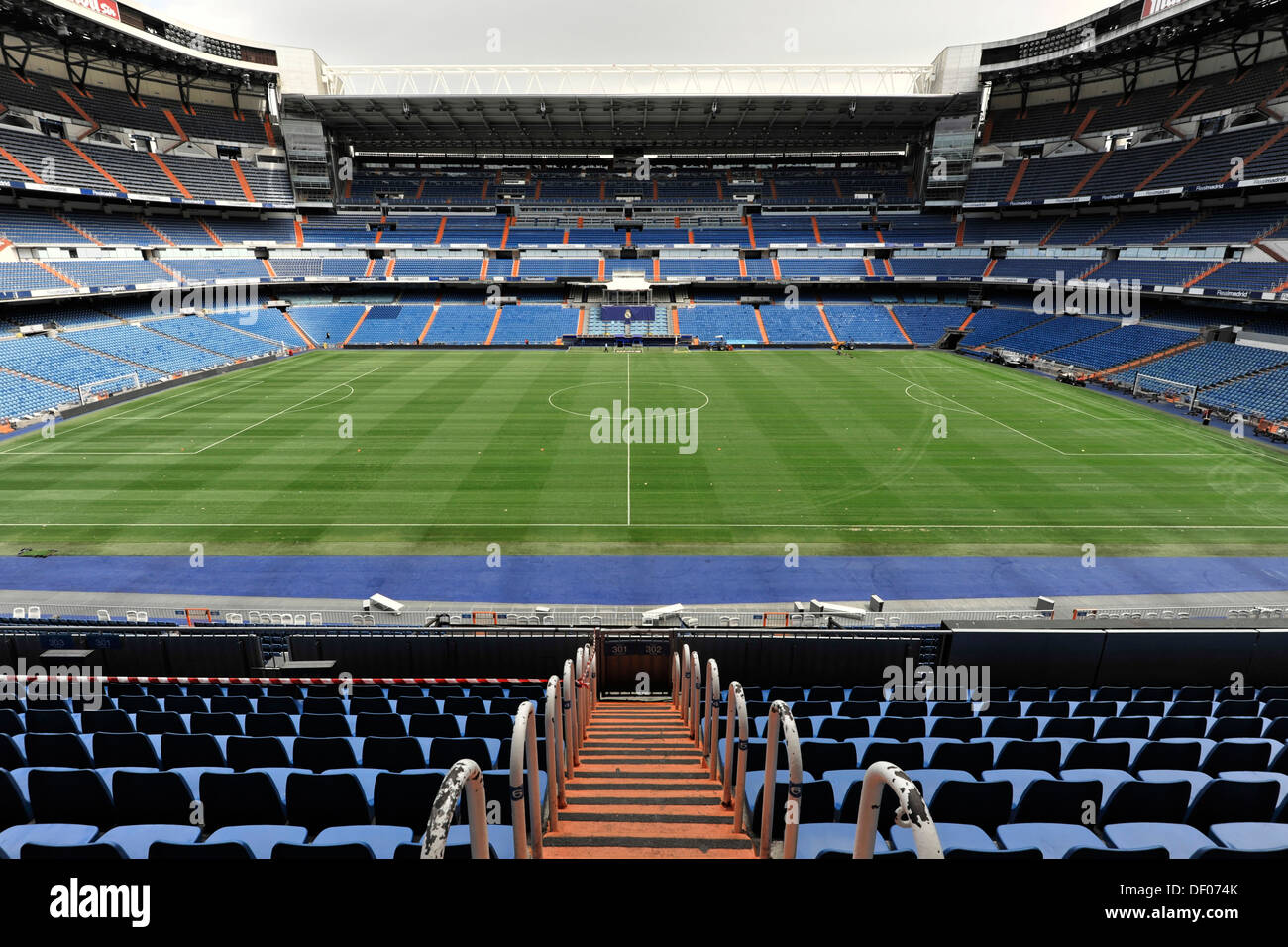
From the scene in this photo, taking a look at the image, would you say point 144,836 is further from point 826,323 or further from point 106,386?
point 826,323

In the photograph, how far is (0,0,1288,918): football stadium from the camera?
5.91m

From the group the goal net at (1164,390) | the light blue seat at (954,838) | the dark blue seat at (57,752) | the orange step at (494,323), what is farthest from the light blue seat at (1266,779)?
the orange step at (494,323)

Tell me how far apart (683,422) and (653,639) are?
79.6ft

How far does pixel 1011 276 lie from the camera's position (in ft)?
219

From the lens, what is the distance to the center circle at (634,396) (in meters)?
39.8

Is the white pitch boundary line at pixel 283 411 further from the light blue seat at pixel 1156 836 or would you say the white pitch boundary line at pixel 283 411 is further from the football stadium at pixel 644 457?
the light blue seat at pixel 1156 836

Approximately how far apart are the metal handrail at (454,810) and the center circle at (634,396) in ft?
113

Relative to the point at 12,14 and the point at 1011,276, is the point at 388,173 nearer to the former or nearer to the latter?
the point at 12,14

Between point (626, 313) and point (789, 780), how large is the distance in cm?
6983

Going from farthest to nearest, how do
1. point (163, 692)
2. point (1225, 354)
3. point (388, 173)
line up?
point (388, 173)
point (1225, 354)
point (163, 692)

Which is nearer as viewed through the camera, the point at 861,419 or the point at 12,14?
the point at 861,419

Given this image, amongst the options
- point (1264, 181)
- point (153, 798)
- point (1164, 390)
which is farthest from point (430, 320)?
point (1264, 181)

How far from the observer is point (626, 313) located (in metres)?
71.2
